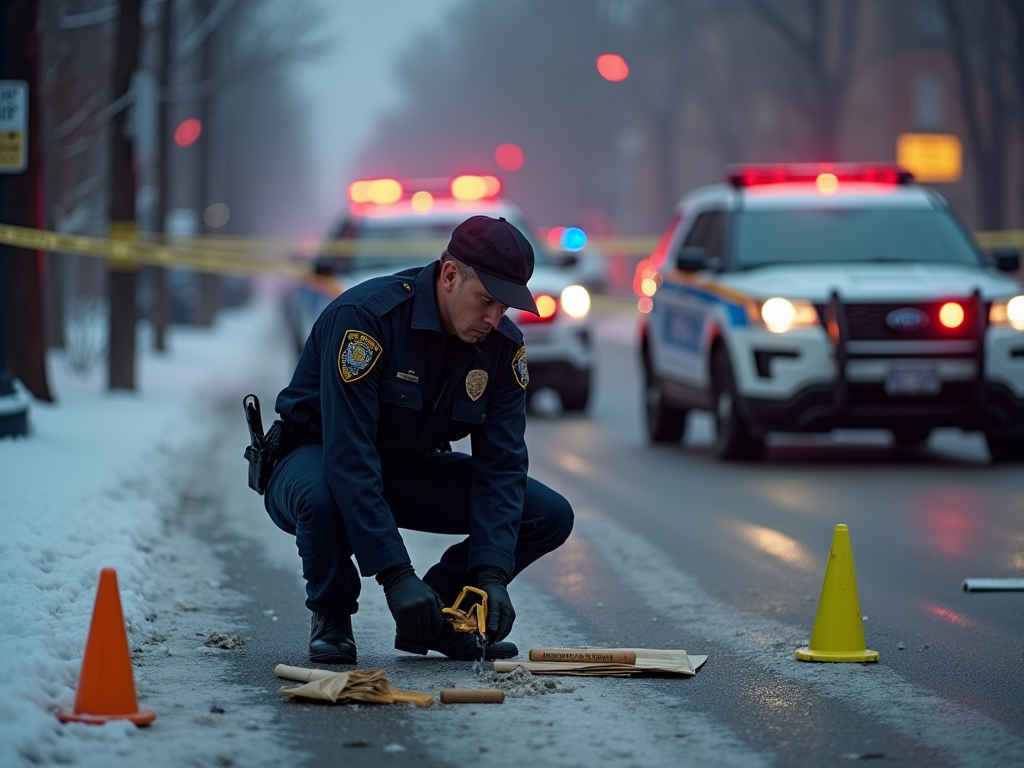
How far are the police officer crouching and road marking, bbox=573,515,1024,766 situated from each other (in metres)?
0.86

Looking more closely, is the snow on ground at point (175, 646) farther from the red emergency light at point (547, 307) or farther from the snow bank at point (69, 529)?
the red emergency light at point (547, 307)

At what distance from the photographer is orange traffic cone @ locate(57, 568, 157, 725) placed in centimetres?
489

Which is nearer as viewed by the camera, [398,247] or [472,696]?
[472,696]

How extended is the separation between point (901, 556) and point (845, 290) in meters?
3.68

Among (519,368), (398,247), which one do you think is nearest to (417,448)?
(519,368)

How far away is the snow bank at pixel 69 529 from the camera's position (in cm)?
495

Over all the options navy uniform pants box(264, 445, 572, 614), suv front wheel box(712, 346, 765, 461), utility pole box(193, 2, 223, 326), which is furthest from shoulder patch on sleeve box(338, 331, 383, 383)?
utility pole box(193, 2, 223, 326)

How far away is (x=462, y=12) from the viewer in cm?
12450

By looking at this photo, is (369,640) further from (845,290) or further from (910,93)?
(910,93)

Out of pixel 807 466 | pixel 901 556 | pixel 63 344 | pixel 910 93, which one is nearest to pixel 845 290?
pixel 807 466

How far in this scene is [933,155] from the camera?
58.2 metres

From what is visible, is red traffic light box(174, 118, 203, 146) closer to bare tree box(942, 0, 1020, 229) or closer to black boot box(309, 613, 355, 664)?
bare tree box(942, 0, 1020, 229)

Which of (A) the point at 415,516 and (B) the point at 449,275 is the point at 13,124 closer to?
(A) the point at 415,516

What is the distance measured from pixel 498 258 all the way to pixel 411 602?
1050 millimetres
